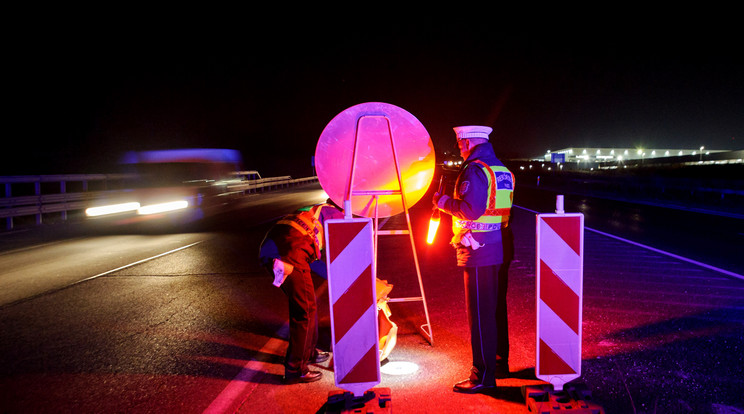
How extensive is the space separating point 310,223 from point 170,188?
65.2ft

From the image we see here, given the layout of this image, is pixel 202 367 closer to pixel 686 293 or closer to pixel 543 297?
pixel 543 297

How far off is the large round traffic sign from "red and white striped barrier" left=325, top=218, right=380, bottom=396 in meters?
1.18

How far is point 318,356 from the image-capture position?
14.3ft

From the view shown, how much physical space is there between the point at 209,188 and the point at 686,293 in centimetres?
2469

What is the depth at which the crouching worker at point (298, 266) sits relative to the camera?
12.4 ft

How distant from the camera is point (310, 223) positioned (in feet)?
12.9

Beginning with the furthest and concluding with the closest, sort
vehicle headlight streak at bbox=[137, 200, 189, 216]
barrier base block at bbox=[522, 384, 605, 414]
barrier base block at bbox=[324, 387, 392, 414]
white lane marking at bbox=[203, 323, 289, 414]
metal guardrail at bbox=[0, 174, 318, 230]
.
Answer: vehicle headlight streak at bbox=[137, 200, 189, 216] → metal guardrail at bbox=[0, 174, 318, 230] → white lane marking at bbox=[203, 323, 289, 414] → barrier base block at bbox=[324, 387, 392, 414] → barrier base block at bbox=[522, 384, 605, 414]

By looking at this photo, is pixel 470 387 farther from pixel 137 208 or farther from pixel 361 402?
pixel 137 208

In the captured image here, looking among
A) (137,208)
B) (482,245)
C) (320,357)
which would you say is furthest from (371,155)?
(137,208)

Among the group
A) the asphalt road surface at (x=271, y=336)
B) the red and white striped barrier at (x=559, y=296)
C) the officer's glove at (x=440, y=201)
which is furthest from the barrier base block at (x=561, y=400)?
the officer's glove at (x=440, y=201)

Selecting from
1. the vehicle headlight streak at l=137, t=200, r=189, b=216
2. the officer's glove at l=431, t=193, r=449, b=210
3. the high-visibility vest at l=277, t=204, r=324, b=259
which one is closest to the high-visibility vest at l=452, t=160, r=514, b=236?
the officer's glove at l=431, t=193, r=449, b=210

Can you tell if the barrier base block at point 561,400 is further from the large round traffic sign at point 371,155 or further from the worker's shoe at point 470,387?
the large round traffic sign at point 371,155

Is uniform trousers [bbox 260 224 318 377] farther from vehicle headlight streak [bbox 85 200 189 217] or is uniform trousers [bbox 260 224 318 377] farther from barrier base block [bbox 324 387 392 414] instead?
vehicle headlight streak [bbox 85 200 189 217]

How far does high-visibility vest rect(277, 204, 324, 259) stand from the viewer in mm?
3885
